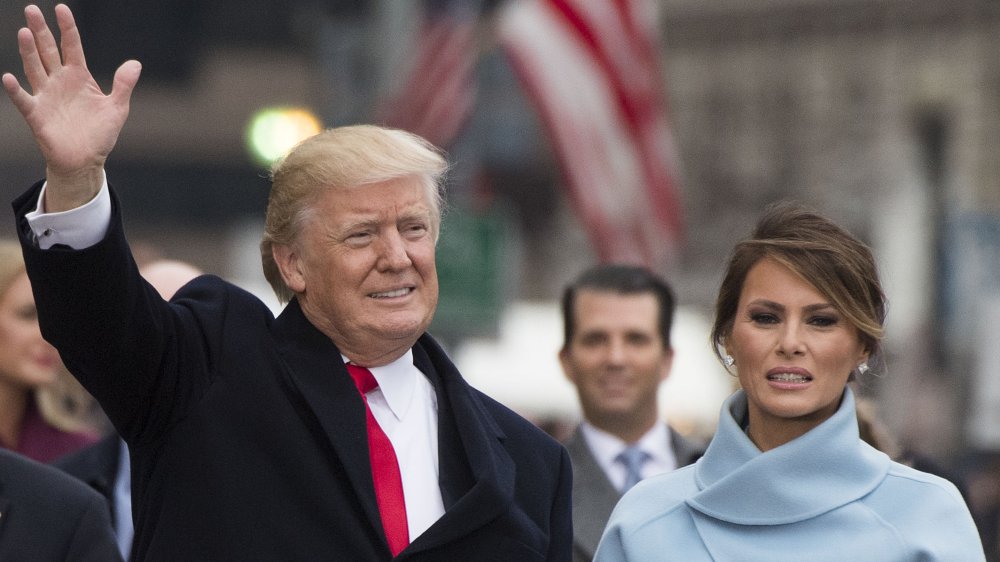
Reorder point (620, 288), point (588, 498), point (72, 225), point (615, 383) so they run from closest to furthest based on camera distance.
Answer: point (72, 225)
point (588, 498)
point (615, 383)
point (620, 288)

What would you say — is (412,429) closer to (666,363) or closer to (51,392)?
(51,392)

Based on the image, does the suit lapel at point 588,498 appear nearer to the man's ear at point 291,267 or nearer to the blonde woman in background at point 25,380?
the blonde woman in background at point 25,380

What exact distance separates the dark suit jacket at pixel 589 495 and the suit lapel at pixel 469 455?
1658 millimetres

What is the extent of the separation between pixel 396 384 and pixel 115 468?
1.89 meters

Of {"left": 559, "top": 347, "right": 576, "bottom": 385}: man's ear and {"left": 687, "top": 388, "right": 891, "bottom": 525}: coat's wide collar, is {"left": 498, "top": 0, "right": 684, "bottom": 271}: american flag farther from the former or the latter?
{"left": 687, "top": 388, "right": 891, "bottom": 525}: coat's wide collar

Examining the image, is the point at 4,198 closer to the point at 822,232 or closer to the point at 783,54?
the point at 783,54

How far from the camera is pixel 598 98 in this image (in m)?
13.1

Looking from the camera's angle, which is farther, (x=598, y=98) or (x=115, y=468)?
(x=598, y=98)

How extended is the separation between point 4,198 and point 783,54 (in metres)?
14.6

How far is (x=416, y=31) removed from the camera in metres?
13.5

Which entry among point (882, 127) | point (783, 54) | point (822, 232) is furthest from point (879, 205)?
point (822, 232)

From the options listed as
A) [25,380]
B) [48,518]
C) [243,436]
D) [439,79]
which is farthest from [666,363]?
[439,79]

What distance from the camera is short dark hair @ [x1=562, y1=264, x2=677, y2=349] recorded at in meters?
7.43

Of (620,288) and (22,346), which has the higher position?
(620,288)
